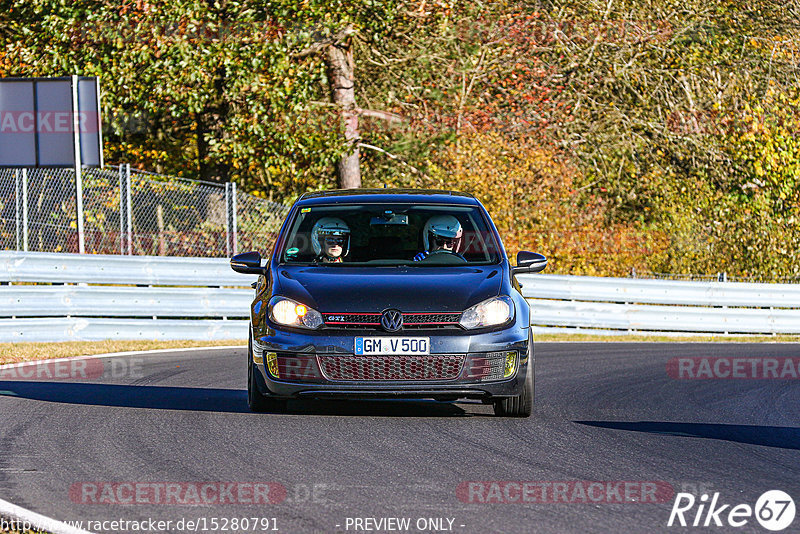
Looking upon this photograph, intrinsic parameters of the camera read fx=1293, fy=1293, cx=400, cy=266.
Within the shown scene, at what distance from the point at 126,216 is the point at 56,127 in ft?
6.62

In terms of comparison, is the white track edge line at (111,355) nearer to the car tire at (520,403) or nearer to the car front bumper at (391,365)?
the car front bumper at (391,365)

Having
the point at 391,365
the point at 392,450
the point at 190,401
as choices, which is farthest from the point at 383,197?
the point at 392,450

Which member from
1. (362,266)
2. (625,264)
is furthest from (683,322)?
(362,266)

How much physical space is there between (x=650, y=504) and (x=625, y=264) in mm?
22671

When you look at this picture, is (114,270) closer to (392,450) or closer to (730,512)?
(392,450)

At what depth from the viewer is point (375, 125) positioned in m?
30.7

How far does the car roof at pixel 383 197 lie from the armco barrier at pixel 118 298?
6481 mm

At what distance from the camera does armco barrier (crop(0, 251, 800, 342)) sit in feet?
51.8

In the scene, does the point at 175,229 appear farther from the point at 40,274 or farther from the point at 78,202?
the point at 40,274

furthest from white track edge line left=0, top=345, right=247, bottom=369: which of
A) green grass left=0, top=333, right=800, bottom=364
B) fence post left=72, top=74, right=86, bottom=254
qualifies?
fence post left=72, top=74, right=86, bottom=254

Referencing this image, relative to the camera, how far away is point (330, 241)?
952cm

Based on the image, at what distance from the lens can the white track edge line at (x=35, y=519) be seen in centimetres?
541

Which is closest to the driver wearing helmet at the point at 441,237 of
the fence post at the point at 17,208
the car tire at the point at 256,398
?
the car tire at the point at 256,398

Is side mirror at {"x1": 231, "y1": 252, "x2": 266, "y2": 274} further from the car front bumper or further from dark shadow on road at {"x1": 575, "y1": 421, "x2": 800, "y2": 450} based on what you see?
dark shadow on road at {"x1": 575, "y1": 421, "x2": 800, "y2": 450}
